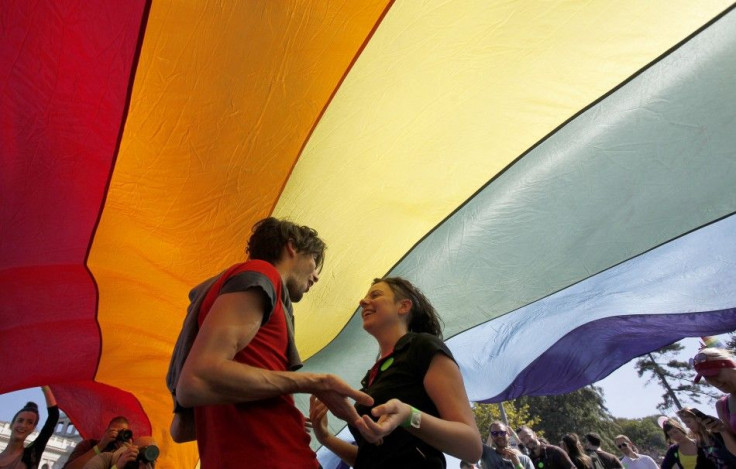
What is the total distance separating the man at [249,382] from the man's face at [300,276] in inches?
6.7

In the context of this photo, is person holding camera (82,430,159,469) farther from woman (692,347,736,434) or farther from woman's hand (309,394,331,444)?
woman (692,347,736,434)

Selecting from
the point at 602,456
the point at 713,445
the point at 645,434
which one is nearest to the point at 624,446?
the point at 602,456

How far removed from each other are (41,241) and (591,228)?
236cm

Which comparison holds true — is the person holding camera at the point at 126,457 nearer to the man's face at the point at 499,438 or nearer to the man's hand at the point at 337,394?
the man's hand at the point at 337,394

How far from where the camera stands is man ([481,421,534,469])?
3658mm

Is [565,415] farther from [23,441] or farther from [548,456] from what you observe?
[23,441]

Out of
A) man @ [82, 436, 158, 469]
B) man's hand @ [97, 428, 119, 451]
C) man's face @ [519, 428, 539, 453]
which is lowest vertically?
man's face @ [519, 428, 539, 453]

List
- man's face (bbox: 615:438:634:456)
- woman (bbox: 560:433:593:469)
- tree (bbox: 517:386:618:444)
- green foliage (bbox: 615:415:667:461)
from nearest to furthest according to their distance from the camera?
woman (bbox: 560:433:593:469)
man's face (bbox: 615:438:634:456)
tree (bbox: 517:386:618:444)
green foliage (bbox: 615:415:667:461)

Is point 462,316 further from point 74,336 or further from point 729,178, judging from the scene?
point 74,336

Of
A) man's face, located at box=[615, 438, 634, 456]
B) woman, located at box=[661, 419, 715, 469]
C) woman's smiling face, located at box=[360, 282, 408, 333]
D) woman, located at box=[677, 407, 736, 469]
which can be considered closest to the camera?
woman's smiling face, located at box=[360, 282, 408, 333]

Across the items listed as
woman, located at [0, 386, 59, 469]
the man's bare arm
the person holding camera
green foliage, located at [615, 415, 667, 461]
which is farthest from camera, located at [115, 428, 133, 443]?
green foliage, located at [615, 415, 667, 461]

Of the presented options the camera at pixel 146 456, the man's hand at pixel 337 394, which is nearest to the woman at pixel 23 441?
the camera at pixel 146 456

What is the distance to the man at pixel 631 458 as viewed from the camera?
4246 mm

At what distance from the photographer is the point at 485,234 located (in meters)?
2.25
